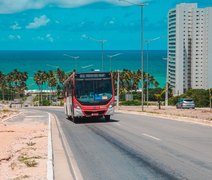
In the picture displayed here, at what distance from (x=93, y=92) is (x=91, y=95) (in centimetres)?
23

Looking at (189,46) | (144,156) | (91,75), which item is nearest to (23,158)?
(144,156)

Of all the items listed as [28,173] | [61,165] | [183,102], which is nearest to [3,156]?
[61,165]

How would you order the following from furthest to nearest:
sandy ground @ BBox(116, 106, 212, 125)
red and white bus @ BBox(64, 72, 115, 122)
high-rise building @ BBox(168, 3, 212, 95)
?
high-rise building @ BBox(168, 3, 212, 95)
red and white bus @ BBox(64, 72, 115, 122)
sandy ground @ BBox(116, 106, 212, 125)

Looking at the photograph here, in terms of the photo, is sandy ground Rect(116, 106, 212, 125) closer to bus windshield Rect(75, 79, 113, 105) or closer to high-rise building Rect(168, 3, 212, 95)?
bus windshield Rect(75, 79, 113, 105)

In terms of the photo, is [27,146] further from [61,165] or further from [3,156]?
[61,165]

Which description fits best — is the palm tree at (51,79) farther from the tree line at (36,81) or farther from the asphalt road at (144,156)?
the asphalt road at (144,156)

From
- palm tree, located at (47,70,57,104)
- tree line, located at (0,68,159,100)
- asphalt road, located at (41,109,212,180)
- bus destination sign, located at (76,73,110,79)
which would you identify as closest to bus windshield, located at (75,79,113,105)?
bus destination sign, located at (76,73,110,79)

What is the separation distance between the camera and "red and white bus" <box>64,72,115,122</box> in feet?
104

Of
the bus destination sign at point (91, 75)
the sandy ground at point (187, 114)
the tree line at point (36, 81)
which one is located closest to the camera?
the sandy ground at point (187, 114)

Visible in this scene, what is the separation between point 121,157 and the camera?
47.4ft

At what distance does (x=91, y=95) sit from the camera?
104ft

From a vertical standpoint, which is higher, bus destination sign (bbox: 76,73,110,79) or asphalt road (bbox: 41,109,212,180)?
bus destination sign (bbox: 76,73,110,79)

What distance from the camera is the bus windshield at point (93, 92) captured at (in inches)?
1243

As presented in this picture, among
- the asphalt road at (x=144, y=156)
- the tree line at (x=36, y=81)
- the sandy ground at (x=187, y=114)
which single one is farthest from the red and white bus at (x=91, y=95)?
the tree line at (x=36, y=81)
